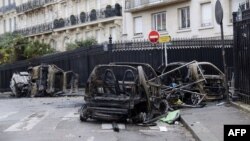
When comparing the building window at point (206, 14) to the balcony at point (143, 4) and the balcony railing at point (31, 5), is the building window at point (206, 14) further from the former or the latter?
the balcony railing at point (31, 5)

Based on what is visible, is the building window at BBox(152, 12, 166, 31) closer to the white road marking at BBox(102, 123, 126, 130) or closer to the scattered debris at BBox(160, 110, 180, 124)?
the scattered debris at BBox(160, 110, 180, 124)

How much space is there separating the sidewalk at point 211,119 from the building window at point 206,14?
75.7 ft

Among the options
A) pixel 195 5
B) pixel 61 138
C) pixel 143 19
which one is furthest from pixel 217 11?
pixel 143 19

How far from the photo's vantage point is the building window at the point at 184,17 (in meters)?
41.3

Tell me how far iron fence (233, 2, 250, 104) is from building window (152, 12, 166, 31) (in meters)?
27.5

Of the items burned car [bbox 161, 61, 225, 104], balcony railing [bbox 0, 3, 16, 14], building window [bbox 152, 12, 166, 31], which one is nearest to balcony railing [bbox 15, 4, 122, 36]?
A: balcony railing [bbox 0, 3, 16, 14]

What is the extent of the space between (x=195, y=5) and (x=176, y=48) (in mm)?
14446

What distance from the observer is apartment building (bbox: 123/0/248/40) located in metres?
38.0

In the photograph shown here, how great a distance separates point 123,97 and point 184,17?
2906 centimetres

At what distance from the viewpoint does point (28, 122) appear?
14.3 metres

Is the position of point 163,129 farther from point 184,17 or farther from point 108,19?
point 108,19

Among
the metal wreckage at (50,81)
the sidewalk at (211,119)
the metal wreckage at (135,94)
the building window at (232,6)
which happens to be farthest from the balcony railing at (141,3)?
the sidewalk at (211,119)

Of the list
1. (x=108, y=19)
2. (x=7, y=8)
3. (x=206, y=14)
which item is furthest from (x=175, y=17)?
(x=7, y=8)

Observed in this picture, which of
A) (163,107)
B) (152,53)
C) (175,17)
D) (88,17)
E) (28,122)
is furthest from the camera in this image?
(88,17)
